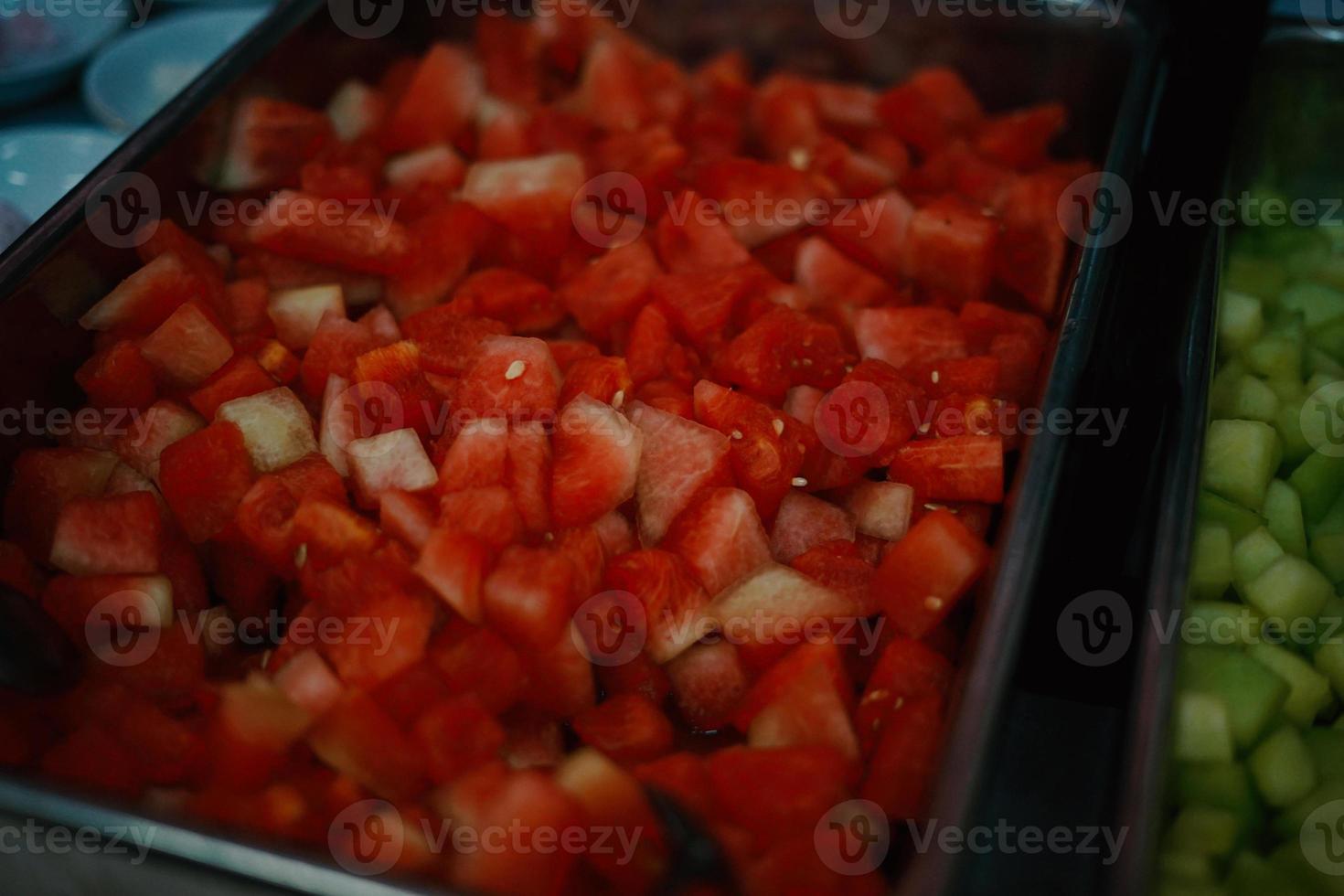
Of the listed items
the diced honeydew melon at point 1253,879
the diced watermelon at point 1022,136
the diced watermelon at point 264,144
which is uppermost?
the diced watermelon at point 1022,136

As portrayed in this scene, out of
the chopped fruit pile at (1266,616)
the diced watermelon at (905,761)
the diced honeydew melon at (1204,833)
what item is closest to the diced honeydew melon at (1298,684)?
the chopped fruit pile at (1266,616)

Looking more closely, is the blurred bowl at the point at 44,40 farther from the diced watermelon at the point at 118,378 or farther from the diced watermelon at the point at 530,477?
the diced watermelon at the point at 530,477

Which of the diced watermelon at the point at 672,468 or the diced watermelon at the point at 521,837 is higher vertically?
the diced watermelon at the point at 672,468

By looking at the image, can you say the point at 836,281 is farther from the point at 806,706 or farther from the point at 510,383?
the point at 806,706

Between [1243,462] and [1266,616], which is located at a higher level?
[1243,462]

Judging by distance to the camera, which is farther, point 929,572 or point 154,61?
point 154,61

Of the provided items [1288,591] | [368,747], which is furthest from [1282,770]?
[368,747]

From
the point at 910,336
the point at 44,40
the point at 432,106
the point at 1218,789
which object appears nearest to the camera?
the point at 1218,789

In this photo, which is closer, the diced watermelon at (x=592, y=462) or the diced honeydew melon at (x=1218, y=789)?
the diced honeydew melon at (x=1218, y=789)
